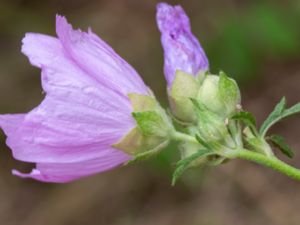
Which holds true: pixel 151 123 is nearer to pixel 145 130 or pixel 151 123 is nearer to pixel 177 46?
pixel 145 130

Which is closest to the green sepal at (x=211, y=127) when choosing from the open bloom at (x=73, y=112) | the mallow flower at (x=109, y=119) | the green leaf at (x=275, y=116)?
the mallow flower at (x=109, y=119)

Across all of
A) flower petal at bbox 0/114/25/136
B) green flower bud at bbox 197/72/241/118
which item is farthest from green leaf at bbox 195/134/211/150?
flower petal at bbox 0/114/25/136

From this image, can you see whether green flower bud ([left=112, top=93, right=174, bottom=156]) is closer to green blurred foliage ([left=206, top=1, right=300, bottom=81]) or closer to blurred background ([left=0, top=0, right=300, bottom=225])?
blurred background ([left=0, top=0, right=300, bottom=225])

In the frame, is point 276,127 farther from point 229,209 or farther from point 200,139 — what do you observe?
point 200,139

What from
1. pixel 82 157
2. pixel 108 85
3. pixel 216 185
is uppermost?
pixel 108 85

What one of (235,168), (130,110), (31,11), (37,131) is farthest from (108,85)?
(31,11)

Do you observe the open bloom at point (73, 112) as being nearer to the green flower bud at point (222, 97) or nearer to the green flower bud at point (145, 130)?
the green flower bud at point (145, 130)
